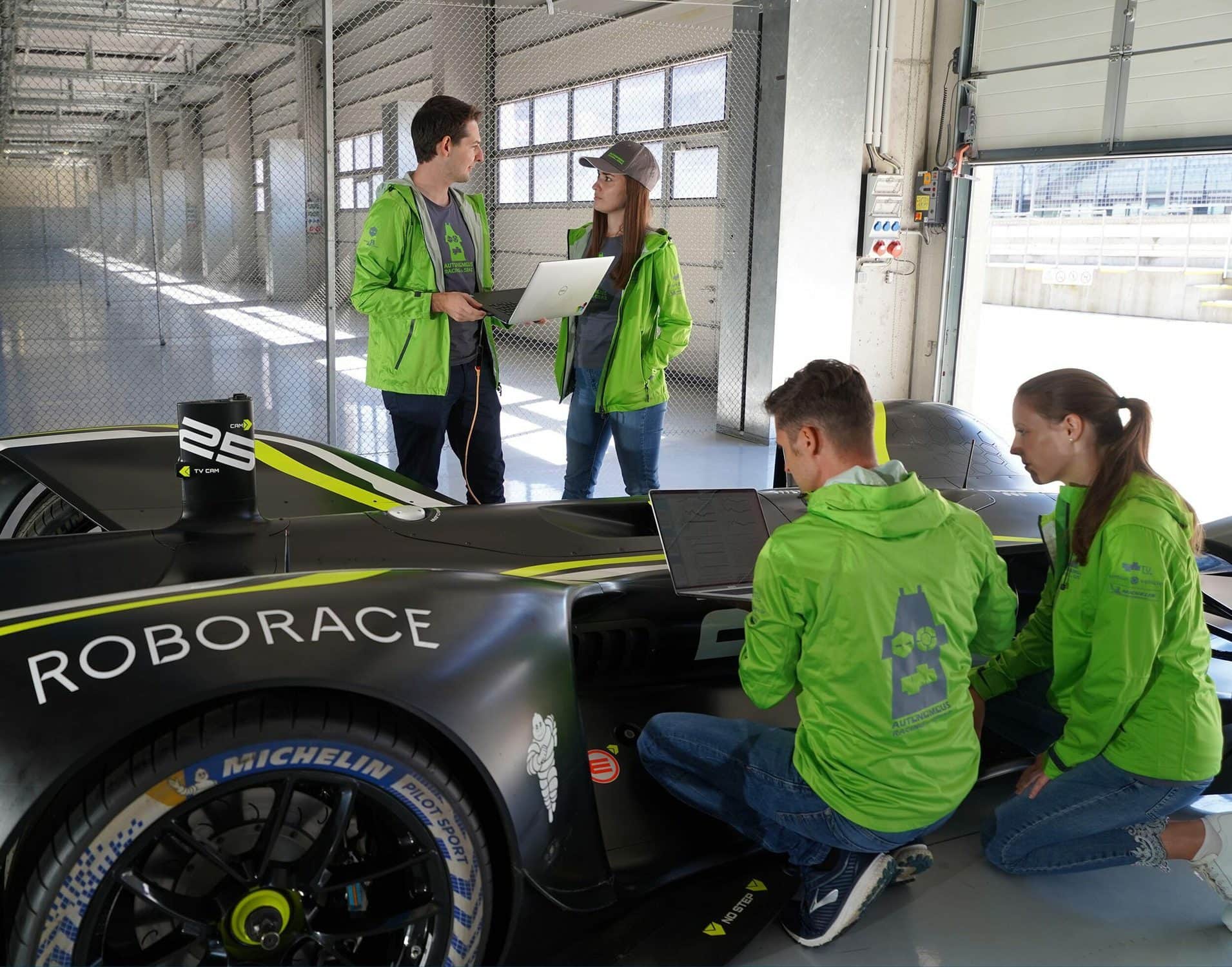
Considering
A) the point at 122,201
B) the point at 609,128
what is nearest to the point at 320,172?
the point at 609,128

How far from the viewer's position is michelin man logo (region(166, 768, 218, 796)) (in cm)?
147

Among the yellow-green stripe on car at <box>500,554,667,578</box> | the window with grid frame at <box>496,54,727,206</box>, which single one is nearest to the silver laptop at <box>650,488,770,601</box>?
the yellow-green stripe on car at <box>500,554,667,578</box>

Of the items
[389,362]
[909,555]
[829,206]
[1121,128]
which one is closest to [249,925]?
[909,555]

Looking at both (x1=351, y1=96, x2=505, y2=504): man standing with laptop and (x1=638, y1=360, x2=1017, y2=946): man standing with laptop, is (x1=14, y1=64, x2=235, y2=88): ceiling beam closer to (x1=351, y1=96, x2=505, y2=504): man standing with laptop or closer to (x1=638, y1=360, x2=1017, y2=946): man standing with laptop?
(x1=351, y1=96, x2=505, y2=504): man standing with laptop

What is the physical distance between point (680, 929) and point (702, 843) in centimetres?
23

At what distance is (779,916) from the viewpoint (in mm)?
2127

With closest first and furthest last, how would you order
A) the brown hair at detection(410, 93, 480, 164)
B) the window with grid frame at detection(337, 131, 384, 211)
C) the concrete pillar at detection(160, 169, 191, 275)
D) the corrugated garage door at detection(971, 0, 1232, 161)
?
1. the brown hair at detection(410, 93, 480, 164)
2. the corrugated garage door at detection(971, 0, 1232, 161)
3. the window with grid frame at detection(337, 131, 384, 211)
4. the concrete pillar at detection(160, 169, 191, 275)

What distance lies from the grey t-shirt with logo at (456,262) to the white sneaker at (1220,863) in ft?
9.29

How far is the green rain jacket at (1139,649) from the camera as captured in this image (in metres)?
2.04

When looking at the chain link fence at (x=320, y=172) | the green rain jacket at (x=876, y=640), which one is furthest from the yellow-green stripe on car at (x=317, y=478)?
the chain link fence at (x=320, y=172)

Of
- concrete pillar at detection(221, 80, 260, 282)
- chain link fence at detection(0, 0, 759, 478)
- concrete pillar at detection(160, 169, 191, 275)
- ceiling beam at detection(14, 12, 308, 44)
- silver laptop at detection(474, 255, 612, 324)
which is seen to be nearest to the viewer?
silver laptop at detection(474, 255, 612, 324)

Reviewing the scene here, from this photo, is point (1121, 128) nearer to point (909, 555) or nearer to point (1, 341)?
point (909, 555)

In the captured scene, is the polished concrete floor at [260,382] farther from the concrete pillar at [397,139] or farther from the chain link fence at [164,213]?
the concrete pillar at [397,139]

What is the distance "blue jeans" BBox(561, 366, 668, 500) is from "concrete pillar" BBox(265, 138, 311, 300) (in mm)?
11632
